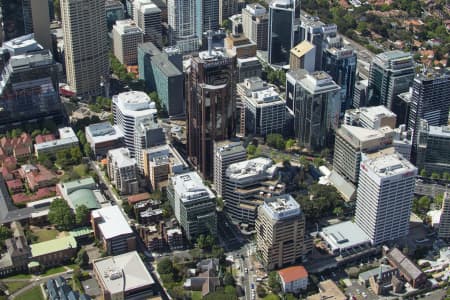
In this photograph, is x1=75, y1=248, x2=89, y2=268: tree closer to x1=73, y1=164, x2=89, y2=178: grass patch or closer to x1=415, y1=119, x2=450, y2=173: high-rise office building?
x1=73, y1=164, x2=89, y2=178: grass patch

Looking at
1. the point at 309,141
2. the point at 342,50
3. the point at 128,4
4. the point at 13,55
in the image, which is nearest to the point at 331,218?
the point at 309,141

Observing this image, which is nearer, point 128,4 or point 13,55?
point 13,55

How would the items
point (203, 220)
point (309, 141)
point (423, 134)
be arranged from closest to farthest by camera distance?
1. point (203, 220)
2. point (423, 134)
3. point (309, 141)

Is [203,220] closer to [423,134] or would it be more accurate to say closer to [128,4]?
[423,134]

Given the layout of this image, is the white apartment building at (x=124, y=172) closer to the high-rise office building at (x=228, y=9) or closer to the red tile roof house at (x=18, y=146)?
the red tile roof house at (x=18, y=146)

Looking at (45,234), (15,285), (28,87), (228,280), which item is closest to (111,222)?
(45,234)

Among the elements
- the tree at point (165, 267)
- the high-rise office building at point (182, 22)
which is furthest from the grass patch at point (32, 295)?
the high-rise office building at point (182, 22)
